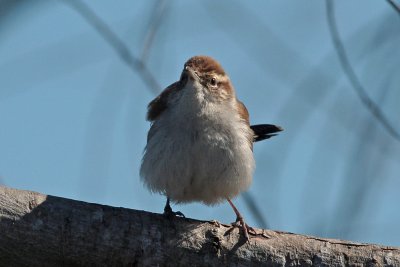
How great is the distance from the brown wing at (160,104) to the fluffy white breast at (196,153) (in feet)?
0.29

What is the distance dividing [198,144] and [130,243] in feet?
3.23

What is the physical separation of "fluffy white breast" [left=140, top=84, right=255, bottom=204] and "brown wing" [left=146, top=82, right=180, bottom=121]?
9cm

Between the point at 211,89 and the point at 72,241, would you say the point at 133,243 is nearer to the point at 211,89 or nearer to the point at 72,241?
the point at 72,241

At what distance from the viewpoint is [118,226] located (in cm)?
310

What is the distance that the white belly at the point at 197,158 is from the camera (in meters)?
3.81

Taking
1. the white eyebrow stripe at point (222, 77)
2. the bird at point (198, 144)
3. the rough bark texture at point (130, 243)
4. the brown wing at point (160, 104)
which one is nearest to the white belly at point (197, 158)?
the bird at point (198, 144)

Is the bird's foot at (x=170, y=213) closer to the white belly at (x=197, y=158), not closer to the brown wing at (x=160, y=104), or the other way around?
the white belly at (x=197, y=158)

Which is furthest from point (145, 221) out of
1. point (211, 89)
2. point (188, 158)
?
point (211, 89)

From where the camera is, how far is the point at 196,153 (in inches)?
150

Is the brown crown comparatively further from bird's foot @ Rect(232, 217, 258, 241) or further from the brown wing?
bird's foot @ Rect(232, 217, 258, 241)

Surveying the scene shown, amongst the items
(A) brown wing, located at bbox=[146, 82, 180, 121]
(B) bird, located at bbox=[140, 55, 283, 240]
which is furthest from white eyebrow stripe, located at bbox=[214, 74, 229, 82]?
(A) brown wing, located at bbox=[146, 82, 180, 121]

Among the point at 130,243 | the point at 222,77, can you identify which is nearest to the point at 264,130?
the point at 222,77

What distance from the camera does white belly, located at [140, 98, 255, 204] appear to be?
381cm

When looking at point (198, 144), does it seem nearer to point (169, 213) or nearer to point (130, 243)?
point (169, 213)
